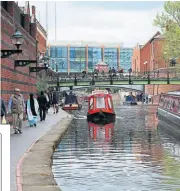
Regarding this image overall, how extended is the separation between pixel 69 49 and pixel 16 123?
141382 millimetres

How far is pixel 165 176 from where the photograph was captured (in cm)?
963

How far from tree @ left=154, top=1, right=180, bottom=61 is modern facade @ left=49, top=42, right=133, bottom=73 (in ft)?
333

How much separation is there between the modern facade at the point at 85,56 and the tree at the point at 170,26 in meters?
101

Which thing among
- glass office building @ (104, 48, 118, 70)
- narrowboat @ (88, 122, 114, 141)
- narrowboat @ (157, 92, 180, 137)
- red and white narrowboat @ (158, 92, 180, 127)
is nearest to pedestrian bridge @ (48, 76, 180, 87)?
red and white narrowboat @ (158, 92, 180, 127)

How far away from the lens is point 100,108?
3422cm

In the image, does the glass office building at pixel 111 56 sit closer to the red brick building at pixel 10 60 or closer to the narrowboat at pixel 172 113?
the narrowboat at pixel 172 113

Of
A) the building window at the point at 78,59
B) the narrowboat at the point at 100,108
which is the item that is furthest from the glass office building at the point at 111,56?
the narrowboat at the point at 100,108

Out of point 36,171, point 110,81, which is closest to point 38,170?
point 36,171

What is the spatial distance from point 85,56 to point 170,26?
4604 inches

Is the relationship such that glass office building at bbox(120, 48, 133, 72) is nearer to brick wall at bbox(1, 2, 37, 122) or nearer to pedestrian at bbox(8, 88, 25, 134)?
brick wall at bbox(1, 2, 37, 122)

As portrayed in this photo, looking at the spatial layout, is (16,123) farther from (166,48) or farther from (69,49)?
(69,49)

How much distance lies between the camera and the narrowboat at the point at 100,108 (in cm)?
3388

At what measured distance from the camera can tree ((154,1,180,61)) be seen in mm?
45062

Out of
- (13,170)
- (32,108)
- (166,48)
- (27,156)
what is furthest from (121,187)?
(166,48)
